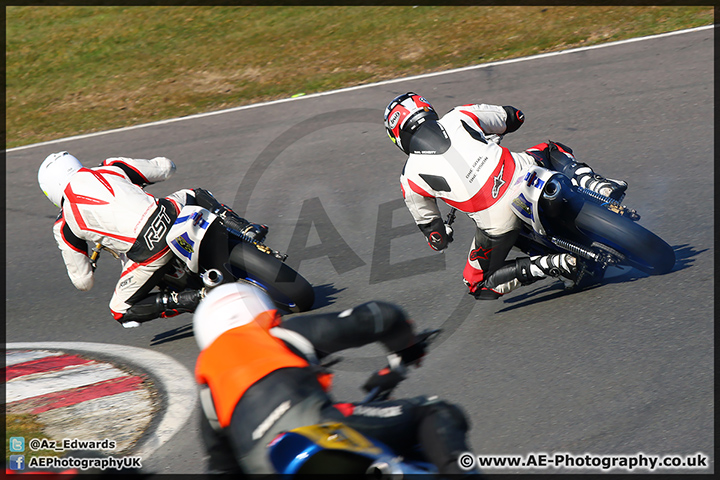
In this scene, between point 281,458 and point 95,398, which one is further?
point 95,398

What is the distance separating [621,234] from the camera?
5.05 meters

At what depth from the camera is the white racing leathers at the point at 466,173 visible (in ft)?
17.4

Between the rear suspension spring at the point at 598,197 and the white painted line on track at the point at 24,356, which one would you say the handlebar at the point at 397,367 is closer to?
the rear suspension spring at the point at 598,197

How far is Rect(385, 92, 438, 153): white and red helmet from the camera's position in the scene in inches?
221

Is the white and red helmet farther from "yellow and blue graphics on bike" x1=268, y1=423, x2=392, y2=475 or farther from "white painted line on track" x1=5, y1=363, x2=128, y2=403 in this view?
"yellow and blue graphics on bike" x1=268, y1=423, x2=392, y2=475

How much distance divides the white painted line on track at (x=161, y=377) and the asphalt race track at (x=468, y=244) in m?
0.11

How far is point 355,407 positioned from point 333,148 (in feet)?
22.2

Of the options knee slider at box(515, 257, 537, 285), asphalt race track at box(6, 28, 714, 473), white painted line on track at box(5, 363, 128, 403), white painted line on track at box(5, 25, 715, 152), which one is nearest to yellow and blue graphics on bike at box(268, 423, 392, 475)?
asphalt race track at box(6, 28, 714, 473)

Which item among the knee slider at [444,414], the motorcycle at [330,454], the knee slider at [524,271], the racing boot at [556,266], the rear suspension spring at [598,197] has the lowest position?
the knee slider at [524,271]

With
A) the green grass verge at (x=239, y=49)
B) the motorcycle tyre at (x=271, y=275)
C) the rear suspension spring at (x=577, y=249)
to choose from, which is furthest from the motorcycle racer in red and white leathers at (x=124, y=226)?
the green grass verge at (x=239, y=49)

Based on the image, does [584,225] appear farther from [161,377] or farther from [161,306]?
[161,306]

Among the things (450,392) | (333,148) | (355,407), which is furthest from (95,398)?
(333,148)

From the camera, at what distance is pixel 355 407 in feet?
9.96

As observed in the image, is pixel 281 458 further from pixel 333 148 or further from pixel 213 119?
pixel 213 119
